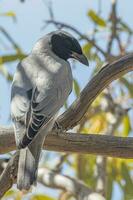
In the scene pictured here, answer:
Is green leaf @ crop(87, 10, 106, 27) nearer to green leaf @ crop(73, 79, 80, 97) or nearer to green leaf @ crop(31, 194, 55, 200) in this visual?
green leaf @ crop(73, 79, 80, 97)

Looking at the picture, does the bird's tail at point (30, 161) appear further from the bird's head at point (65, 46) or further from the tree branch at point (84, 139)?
the bird's head at point (65, 46)

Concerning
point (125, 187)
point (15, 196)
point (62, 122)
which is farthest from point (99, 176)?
point (62, 122)

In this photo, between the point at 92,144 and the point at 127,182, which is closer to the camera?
the point at 92,144

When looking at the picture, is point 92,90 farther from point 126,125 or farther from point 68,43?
point 126,125

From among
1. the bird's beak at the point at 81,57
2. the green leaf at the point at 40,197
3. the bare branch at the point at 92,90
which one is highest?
the bird's beak at the point at 81,57

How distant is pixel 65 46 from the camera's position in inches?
241

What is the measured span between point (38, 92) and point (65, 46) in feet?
2.69

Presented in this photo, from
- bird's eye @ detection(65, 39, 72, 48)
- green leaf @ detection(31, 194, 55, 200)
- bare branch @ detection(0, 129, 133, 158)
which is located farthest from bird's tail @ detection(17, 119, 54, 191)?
green leaf @ detection(31, 194, 55, 200)

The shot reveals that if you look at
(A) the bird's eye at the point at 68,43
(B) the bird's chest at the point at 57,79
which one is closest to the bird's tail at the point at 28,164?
(B) the bird's chest at the point at 57,79

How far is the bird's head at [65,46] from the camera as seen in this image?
5953 millimetres

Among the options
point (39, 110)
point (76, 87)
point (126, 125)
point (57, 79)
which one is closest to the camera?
point (39, 110)

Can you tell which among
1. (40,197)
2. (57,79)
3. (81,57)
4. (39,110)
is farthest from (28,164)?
(40,197)

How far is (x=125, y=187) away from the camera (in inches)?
241

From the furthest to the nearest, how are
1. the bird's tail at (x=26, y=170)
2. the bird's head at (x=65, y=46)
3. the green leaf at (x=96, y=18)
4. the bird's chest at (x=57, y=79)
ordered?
the green leaf at (x=96, y=18), the bird's head at (x=65, y=46), the bird's chest at (x=57, y=79), the bird's tail at (x=26, y=170)
